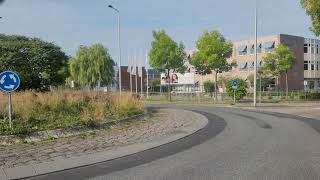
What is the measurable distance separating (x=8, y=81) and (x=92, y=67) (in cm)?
6147

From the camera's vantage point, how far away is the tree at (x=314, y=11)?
25.9 metres

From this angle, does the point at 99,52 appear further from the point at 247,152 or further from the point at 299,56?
the point at 247,152

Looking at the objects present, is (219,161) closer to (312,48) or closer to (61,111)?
(61,111)

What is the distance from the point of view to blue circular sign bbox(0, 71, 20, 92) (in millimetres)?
14969

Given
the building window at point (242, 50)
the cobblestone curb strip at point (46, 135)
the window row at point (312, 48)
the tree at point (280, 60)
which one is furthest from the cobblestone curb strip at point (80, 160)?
Answer: the building window at point (242, 50)

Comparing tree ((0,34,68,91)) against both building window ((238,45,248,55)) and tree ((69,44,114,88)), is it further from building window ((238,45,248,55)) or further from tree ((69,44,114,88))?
building window ((238,45,248,55))

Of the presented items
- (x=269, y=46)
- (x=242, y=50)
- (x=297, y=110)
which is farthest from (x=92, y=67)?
(x=297, y=110)

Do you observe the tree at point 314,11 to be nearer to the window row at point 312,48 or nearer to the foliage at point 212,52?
the foliage at point 212,52

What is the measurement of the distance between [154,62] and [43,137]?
4110 centimetres

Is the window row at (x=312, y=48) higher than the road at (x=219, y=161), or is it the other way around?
the window row at (x=312, y=48)

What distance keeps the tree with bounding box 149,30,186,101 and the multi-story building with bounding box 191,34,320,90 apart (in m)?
27.8

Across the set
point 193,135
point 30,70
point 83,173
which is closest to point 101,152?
point 83,173

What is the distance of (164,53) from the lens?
5491 centimetres

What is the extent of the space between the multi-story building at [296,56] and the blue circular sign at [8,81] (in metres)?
67.8
